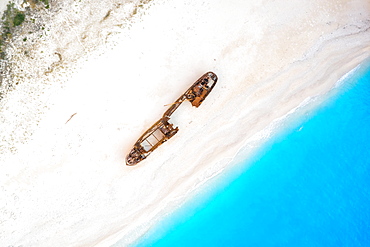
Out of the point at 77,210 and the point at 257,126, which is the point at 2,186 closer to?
the point at 77,210

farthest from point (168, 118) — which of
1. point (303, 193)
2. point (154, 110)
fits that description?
point (303, 193)

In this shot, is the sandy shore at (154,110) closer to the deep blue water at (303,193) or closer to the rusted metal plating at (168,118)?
the rusted metal plating at (168,118)

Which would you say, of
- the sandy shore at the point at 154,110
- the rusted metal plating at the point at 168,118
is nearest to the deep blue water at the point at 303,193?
the sandy shore at the point at 154,110

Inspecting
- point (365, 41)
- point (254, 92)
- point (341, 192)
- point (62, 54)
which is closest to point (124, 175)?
point (62, 54)

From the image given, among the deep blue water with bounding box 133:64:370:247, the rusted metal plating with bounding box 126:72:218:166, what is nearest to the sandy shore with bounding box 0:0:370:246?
the rusted metal plating with bounding box 126:72:218:166

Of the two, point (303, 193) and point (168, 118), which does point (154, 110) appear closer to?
point (168, 118)

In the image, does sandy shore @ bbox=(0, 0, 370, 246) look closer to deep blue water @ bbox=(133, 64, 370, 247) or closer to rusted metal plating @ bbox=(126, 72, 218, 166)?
rusted metal plating @ bbox=(126, 72, 218, 166)
